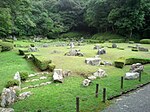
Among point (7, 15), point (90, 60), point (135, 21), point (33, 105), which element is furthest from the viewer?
point (135, 21)

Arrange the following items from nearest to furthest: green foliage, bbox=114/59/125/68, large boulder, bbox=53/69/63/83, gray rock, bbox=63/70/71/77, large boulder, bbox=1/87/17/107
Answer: large boulder, bbox=1/87/17/107
large boulder, bbox=53/69/63/83
gray rock, bbox=63/70/71/77
green foliage, bbox=114/59/125/68

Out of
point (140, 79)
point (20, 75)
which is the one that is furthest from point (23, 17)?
point (140, 79)

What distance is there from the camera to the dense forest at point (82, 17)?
46.9 m

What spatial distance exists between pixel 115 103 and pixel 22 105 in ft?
16.2

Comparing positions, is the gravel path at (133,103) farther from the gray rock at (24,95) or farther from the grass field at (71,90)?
the gray rock at (24,95)

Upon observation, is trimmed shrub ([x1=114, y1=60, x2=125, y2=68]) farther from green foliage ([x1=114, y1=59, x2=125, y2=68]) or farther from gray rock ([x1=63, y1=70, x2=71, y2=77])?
gray rock ([x1=63, y1=70, x2=71, y2=77])

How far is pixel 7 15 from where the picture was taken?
23.2 meters

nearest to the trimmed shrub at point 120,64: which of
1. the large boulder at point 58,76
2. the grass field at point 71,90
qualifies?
the grass field at point 71,90

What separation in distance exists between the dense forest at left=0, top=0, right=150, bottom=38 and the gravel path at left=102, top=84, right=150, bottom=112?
1836cm

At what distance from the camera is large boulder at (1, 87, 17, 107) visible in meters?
11.3

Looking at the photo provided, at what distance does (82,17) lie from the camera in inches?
2675

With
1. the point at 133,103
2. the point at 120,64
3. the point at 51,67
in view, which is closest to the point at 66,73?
the point at 51,67

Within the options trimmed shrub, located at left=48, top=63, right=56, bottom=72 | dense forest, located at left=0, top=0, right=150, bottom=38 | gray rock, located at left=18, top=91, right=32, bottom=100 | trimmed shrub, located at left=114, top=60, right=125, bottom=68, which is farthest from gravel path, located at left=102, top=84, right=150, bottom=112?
dense forest, located at left=0, top=0, right=150, bottom=38

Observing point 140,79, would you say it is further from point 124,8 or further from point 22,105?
point 124,8
